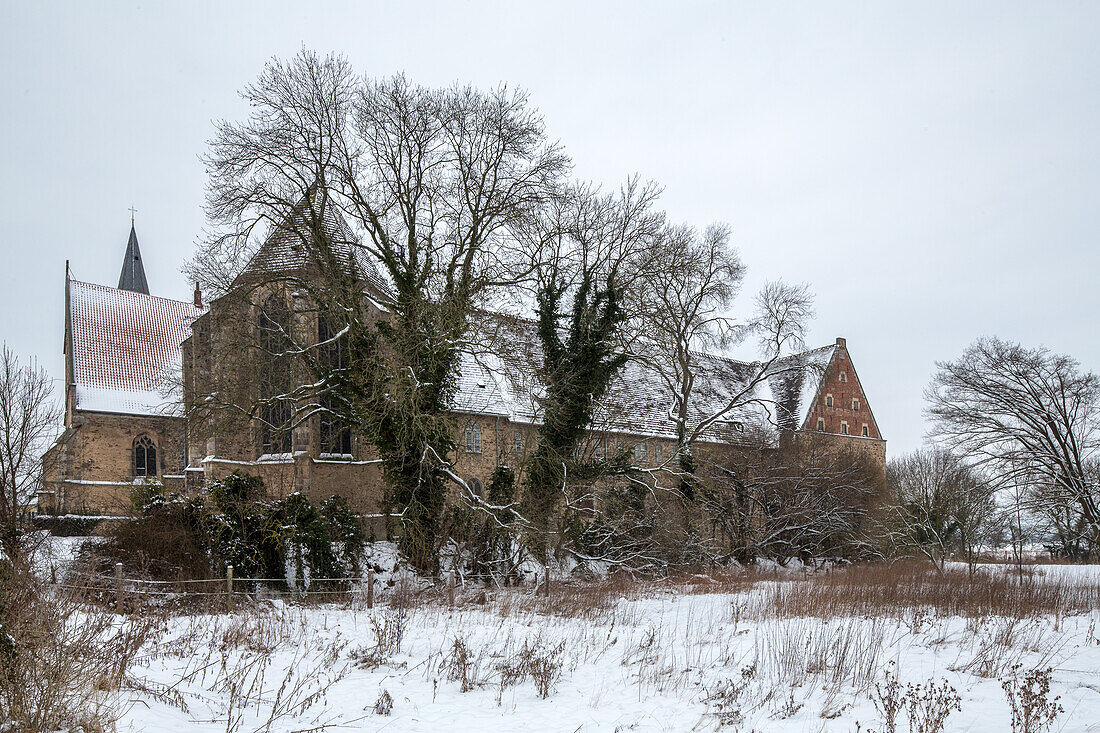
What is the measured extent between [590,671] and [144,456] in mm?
33825

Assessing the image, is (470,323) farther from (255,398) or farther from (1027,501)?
→ (1027,501)

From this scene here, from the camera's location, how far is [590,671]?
Answer: 10961 millimetres

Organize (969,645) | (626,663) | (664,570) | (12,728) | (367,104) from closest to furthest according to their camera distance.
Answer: (12,728) < (626,663) < (969,645) < (367,104) < (664,570)

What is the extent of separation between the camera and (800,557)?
1227 inches

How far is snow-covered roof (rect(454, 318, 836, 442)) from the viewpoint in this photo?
74.3ft

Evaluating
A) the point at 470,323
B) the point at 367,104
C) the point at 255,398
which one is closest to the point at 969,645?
the point at 470,323

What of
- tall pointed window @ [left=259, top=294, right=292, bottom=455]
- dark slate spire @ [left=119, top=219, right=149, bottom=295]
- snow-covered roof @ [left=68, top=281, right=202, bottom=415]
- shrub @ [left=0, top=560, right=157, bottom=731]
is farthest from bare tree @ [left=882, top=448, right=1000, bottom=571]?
dark slate spire @ [left=119, top=219, right=149, bottom=295]

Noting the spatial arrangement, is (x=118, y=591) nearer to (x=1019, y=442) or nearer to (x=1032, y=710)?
(x=1032, y=710)

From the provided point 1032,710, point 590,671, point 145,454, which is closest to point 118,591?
point 590,671

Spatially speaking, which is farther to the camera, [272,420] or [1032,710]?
[272,420]

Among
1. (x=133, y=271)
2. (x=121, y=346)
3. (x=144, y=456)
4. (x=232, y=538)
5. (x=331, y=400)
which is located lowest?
(x=232, y=538)

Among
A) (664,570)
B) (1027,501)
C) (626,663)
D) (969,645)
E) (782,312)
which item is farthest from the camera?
(782,312)

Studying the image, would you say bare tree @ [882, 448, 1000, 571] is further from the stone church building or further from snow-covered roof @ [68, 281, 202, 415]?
snow-covered roof @ [68, 281, 202, 415]

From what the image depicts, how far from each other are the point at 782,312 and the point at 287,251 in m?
20.0
